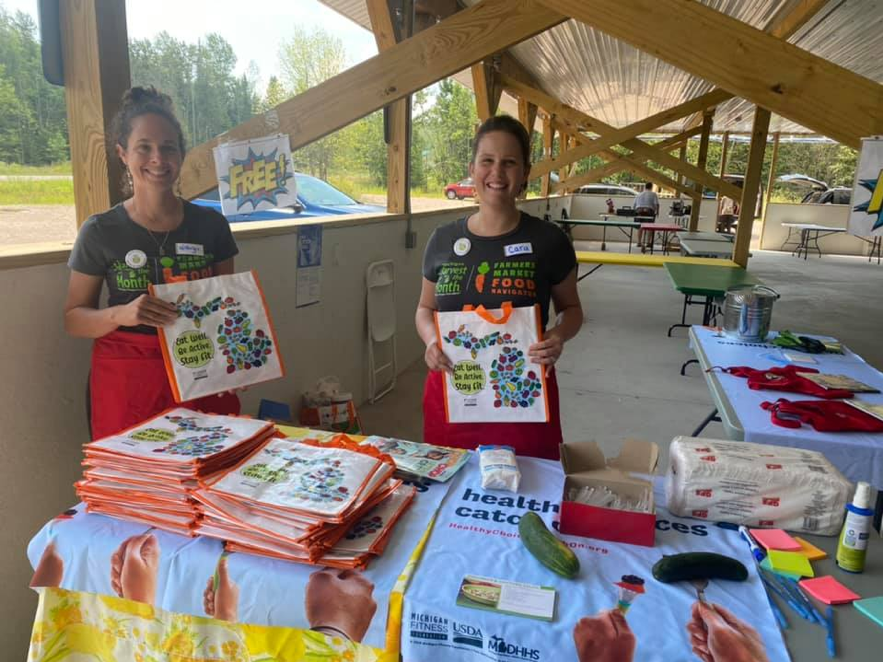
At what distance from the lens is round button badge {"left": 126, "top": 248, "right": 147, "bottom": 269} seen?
5.46ft

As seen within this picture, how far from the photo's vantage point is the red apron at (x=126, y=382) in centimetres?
168

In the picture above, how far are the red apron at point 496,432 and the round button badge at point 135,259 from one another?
933 millimetres

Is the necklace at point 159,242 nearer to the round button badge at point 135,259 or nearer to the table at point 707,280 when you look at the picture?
the round button badge at point 135,259

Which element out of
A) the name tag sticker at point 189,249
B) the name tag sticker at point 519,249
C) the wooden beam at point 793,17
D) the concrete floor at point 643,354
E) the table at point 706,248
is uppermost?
the wooden beam at point 793,17

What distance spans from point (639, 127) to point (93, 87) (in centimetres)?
920

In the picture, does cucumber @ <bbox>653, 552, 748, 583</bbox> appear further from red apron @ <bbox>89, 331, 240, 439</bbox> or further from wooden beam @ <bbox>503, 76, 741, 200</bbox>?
wooden beam @ <bbox>503, 76, 741, 200</bbox>

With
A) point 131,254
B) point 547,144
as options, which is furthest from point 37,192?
point 547,144

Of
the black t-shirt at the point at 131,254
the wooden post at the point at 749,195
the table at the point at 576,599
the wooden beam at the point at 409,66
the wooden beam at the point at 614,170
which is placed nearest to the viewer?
the table at the point at 576,599

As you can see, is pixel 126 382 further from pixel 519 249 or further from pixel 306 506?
pixel 519 249

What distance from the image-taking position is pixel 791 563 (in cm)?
114

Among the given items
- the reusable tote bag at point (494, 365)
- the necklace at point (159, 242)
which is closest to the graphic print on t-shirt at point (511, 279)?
the reusable tote bag at point (494, 365)

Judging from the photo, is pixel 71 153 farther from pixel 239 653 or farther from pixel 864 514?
pixel 864 514

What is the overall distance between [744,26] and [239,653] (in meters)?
2.36

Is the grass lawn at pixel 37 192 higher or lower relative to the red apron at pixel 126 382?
higher
